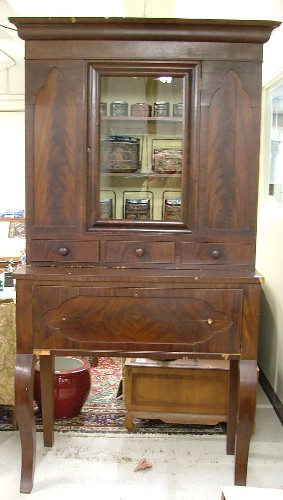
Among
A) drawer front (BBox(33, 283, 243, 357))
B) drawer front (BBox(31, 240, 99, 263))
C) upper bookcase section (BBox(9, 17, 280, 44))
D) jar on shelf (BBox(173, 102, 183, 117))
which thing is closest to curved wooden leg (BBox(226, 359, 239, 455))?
drawer front (BBox(33, 283, 243, 357))

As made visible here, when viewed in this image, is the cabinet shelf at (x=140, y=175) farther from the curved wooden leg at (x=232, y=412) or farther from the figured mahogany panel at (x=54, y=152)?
the curved wooden leg at (x=232, y=412)

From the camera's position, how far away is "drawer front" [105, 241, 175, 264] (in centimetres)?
221

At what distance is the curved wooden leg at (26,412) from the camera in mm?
2098

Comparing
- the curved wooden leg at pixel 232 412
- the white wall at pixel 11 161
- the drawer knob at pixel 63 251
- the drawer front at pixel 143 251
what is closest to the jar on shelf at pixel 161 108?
the drawer front at pixel 143 251

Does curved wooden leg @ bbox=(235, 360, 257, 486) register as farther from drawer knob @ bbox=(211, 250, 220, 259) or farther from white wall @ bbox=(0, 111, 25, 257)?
white wall @ bbox=(0, 111, 25, 257)

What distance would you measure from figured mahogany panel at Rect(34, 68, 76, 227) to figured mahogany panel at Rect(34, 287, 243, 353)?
325mm

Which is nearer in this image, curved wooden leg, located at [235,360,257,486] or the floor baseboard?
curved wooden leg, located at [235,360,257,486]

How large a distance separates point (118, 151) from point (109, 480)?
1.35m

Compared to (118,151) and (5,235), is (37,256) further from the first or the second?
(5,235)

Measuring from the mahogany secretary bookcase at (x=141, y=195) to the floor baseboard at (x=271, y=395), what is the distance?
0.89 m

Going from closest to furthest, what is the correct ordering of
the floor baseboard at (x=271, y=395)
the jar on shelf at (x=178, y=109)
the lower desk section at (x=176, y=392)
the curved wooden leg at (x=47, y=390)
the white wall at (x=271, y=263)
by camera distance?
the jar on shelf at (x=178, y=109) → the curved wooden leg at (x=47, y=390) → the lower desk section at (x=176, y=392) → the floor baseboard at (x=271, y=395) → the white wall at (x=271, y=263)

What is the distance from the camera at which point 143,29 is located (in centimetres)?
209

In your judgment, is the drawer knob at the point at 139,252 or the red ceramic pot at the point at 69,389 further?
the red ceramic pot at the point at 69,389

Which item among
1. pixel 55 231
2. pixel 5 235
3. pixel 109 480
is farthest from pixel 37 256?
pixel 5 235
